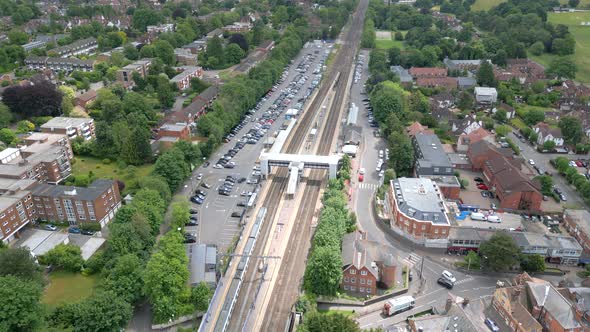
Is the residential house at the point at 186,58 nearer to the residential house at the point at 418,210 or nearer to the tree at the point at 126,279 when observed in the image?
the residential house at the point at 418,210

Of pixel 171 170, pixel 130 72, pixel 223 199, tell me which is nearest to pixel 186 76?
pixel 130 72

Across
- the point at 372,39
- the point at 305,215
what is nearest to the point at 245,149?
the point at 305,215

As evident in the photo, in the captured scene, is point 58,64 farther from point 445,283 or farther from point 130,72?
point 445,283

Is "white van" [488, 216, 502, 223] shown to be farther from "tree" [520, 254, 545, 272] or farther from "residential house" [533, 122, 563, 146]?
"residential house" [533, 122, 563, 146]

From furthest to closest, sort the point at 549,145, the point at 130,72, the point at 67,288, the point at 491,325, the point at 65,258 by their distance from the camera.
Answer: the point at 130,72, the point at 549,145, the point at 65,258, the point at 67,288, the point at 491,325

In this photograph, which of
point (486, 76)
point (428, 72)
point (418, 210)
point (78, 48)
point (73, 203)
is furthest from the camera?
point (78, 48)

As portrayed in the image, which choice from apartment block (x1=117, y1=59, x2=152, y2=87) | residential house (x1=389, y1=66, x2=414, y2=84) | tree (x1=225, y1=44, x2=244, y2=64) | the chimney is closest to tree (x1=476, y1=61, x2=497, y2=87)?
residential house (x1=389, y1=66, x2=414, y2=84)

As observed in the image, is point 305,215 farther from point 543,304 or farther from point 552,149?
point 552,149

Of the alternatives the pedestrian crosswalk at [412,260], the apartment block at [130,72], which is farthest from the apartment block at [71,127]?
the pedestrian crosswalk at [412,260]
